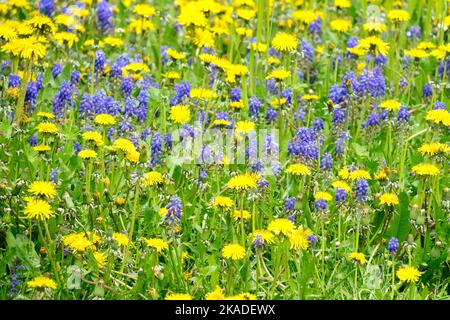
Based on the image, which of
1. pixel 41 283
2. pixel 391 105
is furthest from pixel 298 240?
pixel 391 105

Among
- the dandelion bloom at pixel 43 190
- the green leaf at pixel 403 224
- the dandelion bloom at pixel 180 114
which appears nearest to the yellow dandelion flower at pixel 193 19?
the dandelion bloom at pixel 180 114

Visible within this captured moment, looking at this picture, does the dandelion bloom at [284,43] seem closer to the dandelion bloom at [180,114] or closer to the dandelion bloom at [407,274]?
the dandelion bloom at [180,114]

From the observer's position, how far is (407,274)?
→ 3.64 metres

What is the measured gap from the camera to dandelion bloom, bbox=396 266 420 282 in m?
3.63

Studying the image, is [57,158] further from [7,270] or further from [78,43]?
Result: [78,43]

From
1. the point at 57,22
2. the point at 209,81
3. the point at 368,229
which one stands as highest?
the point at 57,22

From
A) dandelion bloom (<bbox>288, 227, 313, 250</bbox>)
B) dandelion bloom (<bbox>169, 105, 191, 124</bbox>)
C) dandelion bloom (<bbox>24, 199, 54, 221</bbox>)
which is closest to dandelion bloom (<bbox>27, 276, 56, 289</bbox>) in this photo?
dandelion bloom (<bbox>24, 199, 54, 221</bbox>)

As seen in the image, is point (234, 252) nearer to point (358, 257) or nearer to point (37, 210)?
point (358, 257)

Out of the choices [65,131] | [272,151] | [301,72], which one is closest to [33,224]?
[65,131]

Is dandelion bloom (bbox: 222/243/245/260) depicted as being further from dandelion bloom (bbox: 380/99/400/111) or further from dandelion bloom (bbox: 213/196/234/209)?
dandelion bloom (bbox: 380/99/400/111)

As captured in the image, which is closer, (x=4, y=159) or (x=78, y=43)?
(x=4, y=159)

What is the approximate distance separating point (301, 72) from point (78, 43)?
1484 mm
